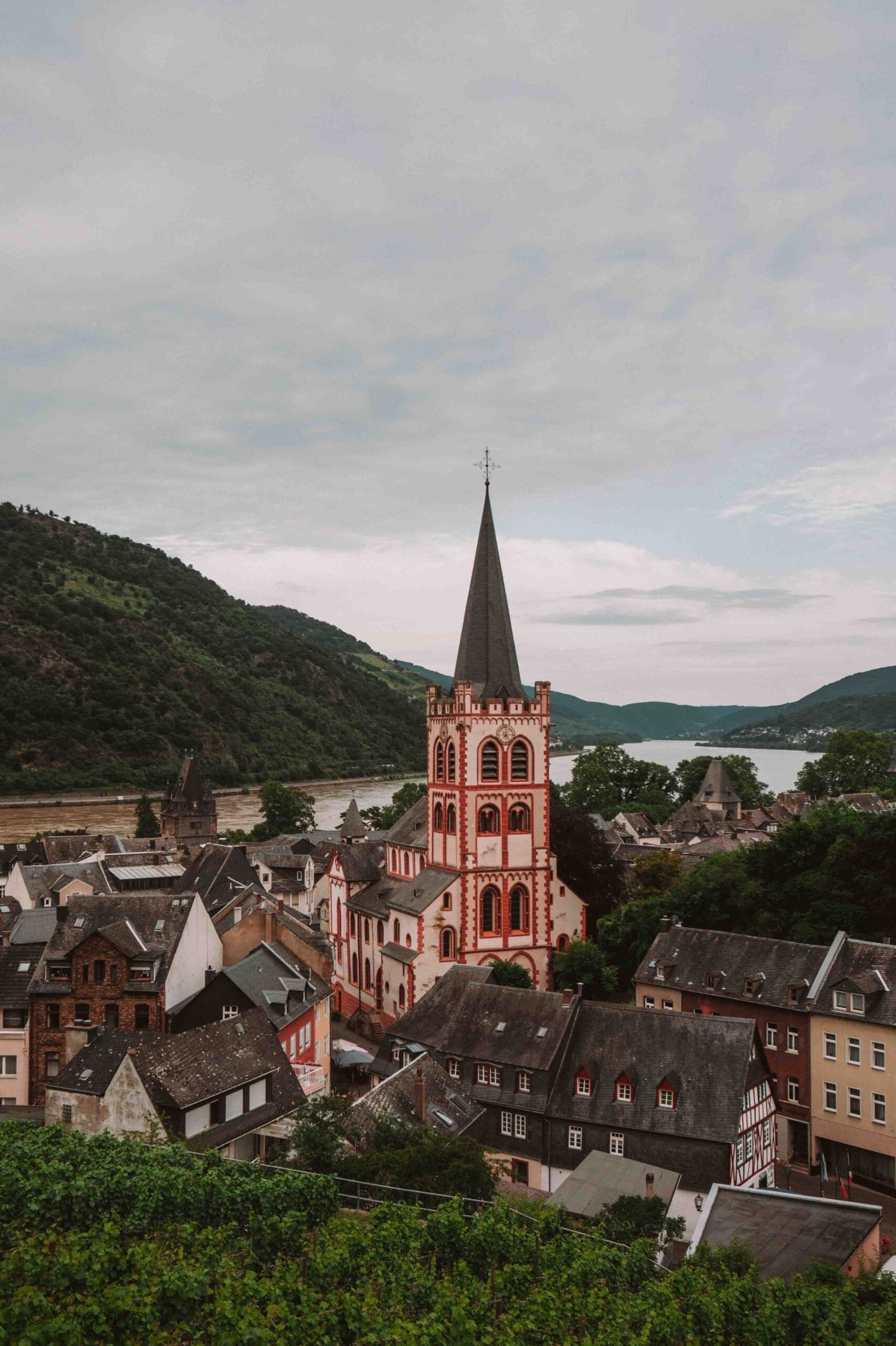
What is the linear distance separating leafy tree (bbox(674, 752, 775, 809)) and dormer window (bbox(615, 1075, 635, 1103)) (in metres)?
109

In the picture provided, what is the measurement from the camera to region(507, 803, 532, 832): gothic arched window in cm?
5881

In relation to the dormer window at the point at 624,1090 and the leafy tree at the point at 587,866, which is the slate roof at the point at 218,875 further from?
the dormer window at the point at 624,1090

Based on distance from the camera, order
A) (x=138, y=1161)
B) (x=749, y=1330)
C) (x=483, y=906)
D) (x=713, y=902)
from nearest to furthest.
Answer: (x=749, y=1330) < (x=138, y=1161) < (x=713, y=902) < (x=483, y=906)

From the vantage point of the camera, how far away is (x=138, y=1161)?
85.3ft

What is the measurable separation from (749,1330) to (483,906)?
37998 mm

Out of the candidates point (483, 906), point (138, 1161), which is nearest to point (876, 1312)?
point (138, 1161)

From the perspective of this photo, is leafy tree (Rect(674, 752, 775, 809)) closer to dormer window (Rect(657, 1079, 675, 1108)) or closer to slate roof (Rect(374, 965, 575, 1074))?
slate roof (Rect(374, 965, 575, 1074))

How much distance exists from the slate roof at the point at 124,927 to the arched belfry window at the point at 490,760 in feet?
62.2

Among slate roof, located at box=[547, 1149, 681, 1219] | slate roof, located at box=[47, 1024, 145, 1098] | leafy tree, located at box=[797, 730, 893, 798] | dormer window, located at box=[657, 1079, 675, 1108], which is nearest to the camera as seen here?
slate roof, located at box=[547, 1149, 681, 1219]

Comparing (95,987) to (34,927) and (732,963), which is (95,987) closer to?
(34,927)

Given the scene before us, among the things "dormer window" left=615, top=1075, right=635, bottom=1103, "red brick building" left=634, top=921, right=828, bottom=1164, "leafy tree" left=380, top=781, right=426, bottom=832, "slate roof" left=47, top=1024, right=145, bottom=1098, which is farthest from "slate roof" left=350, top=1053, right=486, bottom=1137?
"leafy tree" left=380, top=781, right=426, bottom=832

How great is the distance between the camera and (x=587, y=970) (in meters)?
54.8

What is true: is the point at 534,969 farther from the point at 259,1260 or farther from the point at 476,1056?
the point at 259,1260

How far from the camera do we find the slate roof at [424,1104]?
32781 mm
